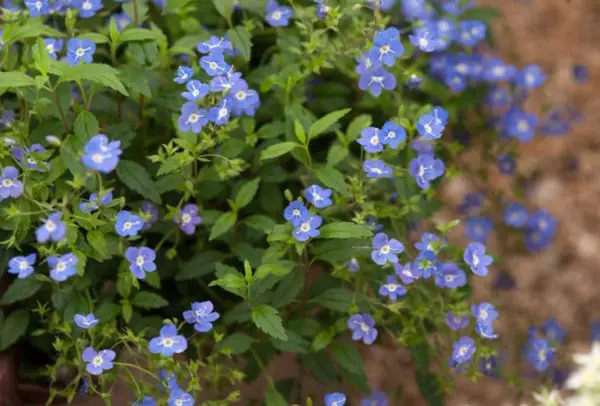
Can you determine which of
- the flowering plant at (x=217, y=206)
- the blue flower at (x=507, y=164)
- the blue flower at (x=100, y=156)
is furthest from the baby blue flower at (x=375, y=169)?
the blue flower at (x=507, y=164)

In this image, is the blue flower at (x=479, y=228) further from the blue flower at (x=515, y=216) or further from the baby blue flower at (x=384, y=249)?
the baby blue flower at (x=384, y=249)

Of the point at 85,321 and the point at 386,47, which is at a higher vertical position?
the point at 386,47

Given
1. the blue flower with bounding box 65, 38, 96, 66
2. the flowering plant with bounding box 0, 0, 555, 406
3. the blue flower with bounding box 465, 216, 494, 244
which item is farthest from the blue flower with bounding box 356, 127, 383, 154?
the blue flower with bounding box 465, 216, 494, 244

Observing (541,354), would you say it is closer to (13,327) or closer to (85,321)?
(85,321)

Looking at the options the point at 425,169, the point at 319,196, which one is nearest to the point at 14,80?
the point at 319,196

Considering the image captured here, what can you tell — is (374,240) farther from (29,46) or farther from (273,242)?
(29,46)

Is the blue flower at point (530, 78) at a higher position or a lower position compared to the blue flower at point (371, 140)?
lower

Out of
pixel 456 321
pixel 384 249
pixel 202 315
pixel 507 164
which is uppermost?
pixel 384 249
